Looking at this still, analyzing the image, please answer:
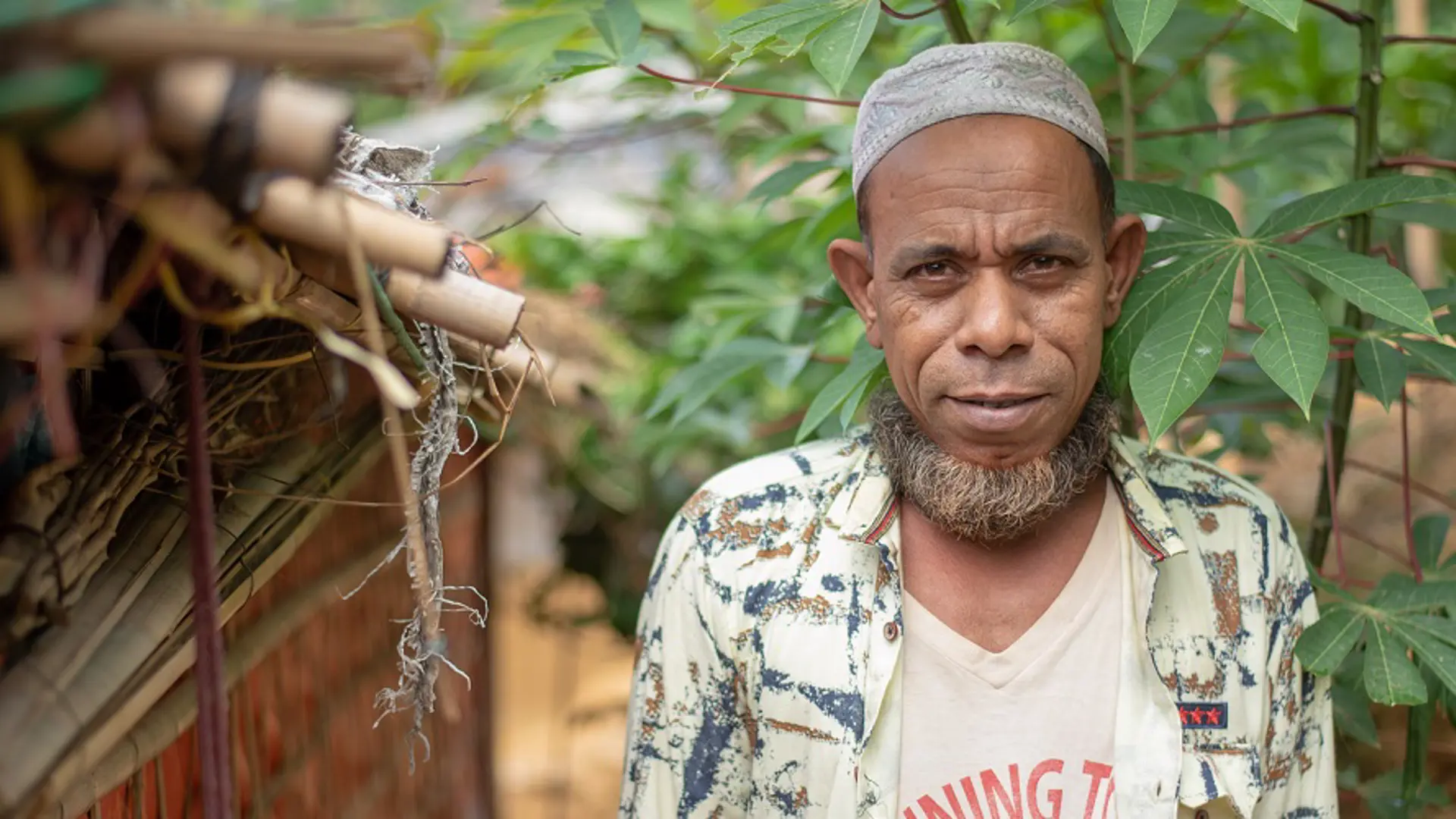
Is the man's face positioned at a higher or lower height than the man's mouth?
higher

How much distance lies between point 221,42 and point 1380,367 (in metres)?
1.68

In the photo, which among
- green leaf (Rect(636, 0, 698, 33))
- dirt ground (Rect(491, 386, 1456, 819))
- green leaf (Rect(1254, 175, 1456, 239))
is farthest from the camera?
dirt ground (Rect(491, 386, 1456, 819))

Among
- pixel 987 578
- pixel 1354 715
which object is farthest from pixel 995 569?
pixel 1354 715

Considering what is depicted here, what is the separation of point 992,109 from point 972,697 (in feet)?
2.61

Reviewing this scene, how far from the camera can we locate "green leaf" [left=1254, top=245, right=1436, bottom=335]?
60.6 inches

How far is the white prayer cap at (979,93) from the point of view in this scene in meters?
1.68

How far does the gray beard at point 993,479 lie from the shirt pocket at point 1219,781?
1.25 ft

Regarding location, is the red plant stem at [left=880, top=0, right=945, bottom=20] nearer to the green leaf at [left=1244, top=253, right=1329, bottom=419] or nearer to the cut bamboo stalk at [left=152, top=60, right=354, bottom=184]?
the green leaf at [left=1244, top=253, right=1329, bottom=419]

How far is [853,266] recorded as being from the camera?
1.89 m

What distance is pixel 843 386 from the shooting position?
6.33 feet

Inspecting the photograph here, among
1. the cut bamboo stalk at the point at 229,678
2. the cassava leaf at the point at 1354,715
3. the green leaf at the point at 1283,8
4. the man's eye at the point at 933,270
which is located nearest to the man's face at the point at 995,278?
the man's eye at the point at 933,270

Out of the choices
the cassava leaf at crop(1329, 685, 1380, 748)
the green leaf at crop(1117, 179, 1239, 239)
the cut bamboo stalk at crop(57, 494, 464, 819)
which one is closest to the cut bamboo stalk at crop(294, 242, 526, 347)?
the cut bamboo stalk at crop(57, 494, 464, 819)

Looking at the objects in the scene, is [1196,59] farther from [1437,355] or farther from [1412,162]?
[1437,355]

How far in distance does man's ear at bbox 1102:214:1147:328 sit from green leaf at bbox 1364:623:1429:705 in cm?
56
